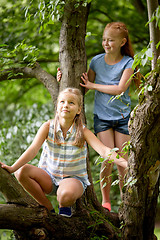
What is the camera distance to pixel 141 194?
2404mm

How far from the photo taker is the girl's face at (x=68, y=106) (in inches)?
108

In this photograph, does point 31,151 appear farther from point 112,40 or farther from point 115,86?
point 112,40

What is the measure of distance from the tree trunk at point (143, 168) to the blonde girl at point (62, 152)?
365 mm

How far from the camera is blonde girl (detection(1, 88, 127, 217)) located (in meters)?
2.63

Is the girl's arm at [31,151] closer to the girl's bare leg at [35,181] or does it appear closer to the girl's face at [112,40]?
the girl's bare leg at [35,181]

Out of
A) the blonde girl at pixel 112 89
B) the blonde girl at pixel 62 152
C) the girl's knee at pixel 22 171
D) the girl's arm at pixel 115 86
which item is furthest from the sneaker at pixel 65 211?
the girl's arm at pixel 115 86

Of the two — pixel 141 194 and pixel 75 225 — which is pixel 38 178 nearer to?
pixel 75 225

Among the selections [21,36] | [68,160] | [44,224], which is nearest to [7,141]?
[21,36]

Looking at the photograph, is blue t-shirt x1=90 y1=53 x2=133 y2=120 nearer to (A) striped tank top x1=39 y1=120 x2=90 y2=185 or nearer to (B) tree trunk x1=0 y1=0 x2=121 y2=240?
(B) tree trunk x1=0 y1=0 x2=121 y2=240

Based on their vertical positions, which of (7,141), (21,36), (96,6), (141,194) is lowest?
(7,141)

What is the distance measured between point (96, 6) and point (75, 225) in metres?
4.13

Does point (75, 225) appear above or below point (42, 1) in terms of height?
below

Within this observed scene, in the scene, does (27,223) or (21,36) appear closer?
(27,223)

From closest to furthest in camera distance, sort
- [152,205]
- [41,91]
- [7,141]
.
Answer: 1. [152,205]
2. [7,141]
3. [41,91]
